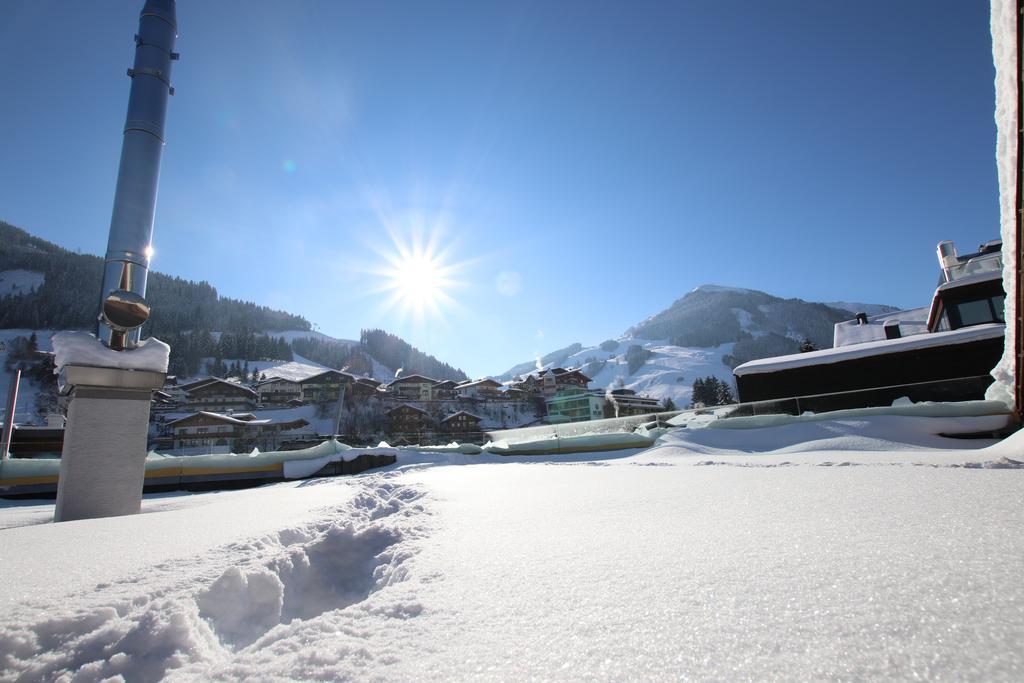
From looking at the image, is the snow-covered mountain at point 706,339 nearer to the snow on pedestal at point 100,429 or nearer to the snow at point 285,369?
the snow at point 285,369

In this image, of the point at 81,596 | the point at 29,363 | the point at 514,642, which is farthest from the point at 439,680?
the point at 29,363

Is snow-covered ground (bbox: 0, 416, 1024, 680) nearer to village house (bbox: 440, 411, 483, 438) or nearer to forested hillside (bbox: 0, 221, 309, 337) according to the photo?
village house (bbox: 440, 411, 483, 438)

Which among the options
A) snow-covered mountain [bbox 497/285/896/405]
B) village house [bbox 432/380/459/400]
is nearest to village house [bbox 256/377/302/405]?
village house [bbox 432/380/459/400]

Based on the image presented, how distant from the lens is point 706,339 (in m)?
126

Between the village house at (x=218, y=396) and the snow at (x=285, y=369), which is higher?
the snow at (x=285, y=369)

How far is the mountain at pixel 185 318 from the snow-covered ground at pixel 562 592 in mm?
82071

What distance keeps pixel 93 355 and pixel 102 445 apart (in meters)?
0.95

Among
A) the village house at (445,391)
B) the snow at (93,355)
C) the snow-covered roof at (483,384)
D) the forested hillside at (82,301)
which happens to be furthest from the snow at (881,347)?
the forested hillside at (82,301)

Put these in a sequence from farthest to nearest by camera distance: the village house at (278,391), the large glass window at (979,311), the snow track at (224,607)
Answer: the village house at (278,391) < the large glass window at (979,311) < the snow track at (224,607)

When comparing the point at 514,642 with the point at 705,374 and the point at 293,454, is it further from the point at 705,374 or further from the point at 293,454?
the point at 705,374

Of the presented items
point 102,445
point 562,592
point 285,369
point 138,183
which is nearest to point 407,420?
point 138,183

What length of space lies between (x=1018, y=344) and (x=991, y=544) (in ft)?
13.3

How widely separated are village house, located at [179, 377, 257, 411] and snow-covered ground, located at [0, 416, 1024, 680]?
5227 cm

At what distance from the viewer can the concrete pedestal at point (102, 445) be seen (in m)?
4.06
